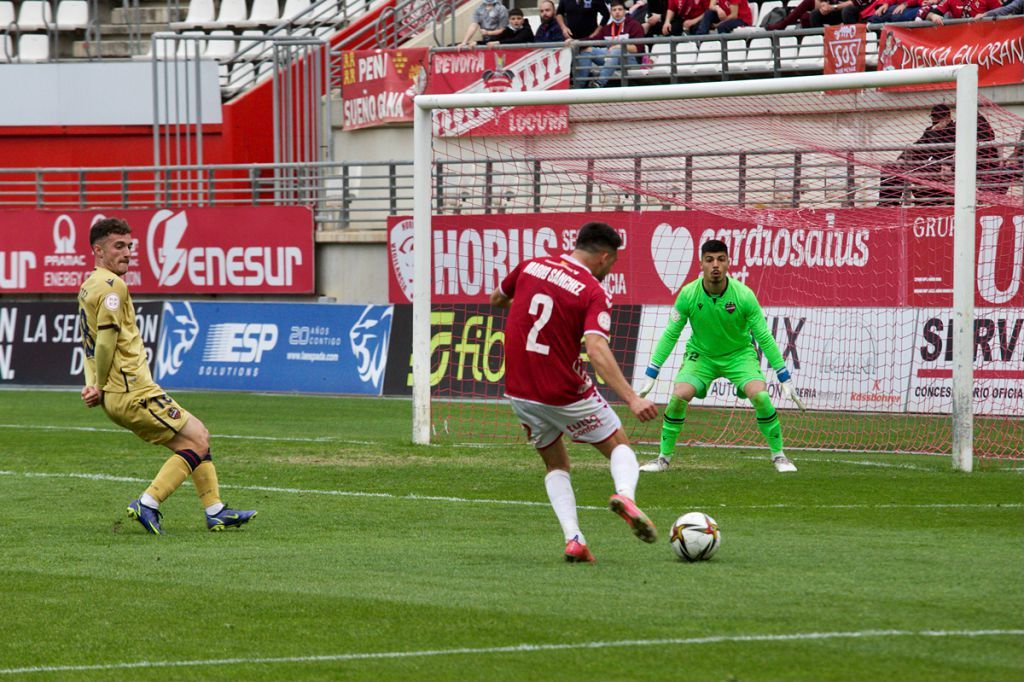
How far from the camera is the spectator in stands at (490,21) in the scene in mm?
26641

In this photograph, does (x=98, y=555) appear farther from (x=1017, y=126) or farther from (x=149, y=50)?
(x=149, y=50)

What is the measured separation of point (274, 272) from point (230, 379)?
3.30 meters

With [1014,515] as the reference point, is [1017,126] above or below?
above

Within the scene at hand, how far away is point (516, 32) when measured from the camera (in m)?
26.3

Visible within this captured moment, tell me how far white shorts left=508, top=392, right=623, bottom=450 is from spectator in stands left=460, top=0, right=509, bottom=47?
61.5 feet

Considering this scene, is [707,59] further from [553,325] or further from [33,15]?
[553,325]

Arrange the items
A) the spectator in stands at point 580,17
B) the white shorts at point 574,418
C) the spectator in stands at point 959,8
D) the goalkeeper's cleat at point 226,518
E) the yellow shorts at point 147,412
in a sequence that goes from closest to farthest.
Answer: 1. the white shorts at point 574,418
2. the yellow shorts at point 147,412
3. the goalkeeper's cleat at point 226,518
4. the spectator in stands at point 959,8
5. the spectator in stands at point 580,17

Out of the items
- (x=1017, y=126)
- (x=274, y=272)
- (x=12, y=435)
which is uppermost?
(x=1017, y=126)

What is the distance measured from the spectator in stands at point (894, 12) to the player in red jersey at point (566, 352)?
593 inches

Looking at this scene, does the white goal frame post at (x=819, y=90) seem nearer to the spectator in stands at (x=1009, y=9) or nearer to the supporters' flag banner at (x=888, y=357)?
the supporters' flag banner at (x=888, y=357)

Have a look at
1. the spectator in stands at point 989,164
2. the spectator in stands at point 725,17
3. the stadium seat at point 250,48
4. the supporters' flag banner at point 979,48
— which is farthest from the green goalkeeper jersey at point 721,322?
the stadium seat at point 250,48

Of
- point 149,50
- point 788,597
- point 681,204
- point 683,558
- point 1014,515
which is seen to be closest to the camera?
point 788,597

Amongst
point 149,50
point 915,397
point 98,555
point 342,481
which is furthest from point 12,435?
point 149,50

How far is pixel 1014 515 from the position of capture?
10164 millimetres
